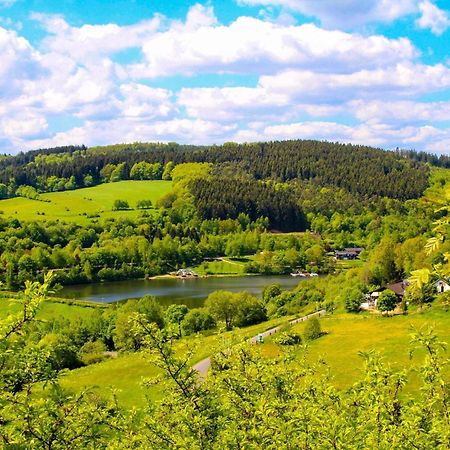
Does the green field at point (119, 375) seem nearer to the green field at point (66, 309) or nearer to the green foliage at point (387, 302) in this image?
the green foliage at point (387, 302)

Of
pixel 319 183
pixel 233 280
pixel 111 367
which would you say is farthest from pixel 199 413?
pixel 319 183

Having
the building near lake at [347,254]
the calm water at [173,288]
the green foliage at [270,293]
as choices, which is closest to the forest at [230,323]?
the green foliage at [270,293]

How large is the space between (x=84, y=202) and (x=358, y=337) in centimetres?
12956

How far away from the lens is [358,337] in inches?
1893

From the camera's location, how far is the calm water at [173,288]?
86.8m

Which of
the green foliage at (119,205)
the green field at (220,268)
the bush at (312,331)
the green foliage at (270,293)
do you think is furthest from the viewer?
the green foliage at (119,205)

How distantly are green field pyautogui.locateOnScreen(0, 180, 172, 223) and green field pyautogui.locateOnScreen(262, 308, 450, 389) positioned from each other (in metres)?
101

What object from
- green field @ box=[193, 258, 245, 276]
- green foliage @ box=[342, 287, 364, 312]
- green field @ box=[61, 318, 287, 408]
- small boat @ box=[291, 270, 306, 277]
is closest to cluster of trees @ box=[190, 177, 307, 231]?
green field @ box=[193, 258, 245, 276]

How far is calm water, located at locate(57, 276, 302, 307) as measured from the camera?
86781 mm

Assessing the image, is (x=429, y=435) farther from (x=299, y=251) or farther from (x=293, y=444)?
(x=299, y=251)

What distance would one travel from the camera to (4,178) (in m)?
188

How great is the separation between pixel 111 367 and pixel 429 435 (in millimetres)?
41837

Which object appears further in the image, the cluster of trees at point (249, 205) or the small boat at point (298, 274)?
the cluster of trees at point (249, 205)

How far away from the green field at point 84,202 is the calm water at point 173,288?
4437 centimetres
